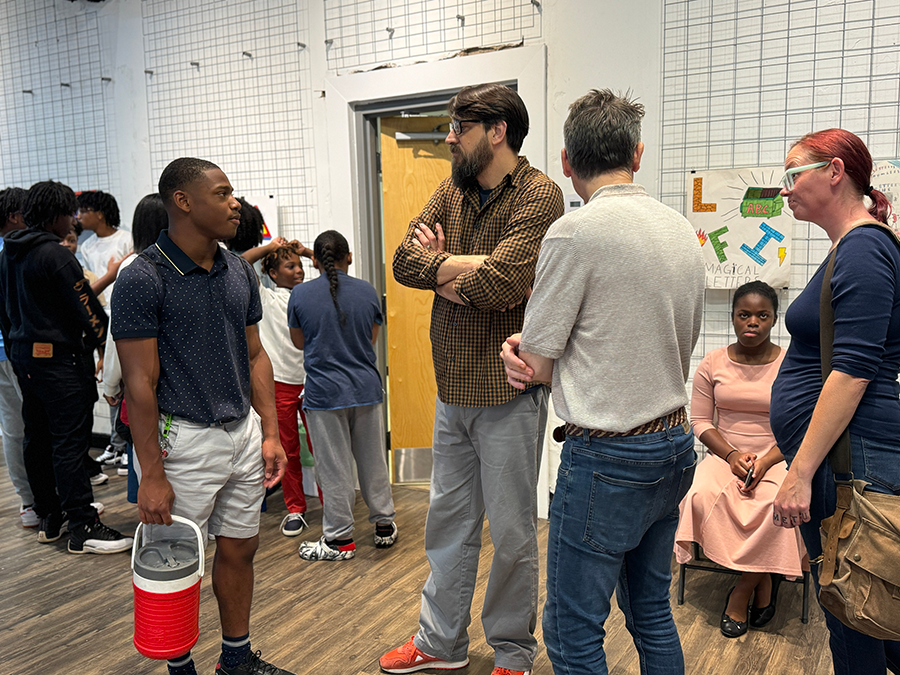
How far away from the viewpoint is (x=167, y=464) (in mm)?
1967

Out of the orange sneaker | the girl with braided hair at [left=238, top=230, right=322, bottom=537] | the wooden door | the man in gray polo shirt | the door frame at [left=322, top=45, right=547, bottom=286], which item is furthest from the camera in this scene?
the wooden door

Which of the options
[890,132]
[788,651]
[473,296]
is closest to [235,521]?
[473,296]

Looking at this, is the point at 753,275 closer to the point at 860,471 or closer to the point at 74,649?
the point at 860,471

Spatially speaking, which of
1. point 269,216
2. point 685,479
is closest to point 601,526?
point 685,479

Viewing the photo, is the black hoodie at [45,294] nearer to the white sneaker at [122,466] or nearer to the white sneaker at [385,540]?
the white sneaker at [122,466]

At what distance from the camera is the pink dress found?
99.7 inches

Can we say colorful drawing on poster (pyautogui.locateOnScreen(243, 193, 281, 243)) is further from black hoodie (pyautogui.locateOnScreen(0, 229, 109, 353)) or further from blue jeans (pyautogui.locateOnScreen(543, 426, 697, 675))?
blue jeans (pyautogui.locateOnScreen(543, 426, 697, 675))

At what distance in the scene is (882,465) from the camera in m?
1.53

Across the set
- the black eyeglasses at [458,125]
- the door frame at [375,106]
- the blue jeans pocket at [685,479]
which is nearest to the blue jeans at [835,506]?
the blue jeans pocket at [685,479]

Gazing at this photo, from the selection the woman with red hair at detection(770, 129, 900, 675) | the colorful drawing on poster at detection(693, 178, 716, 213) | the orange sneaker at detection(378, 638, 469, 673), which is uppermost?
the colorful drawing on poster at detection(693, 178, 716, 213)

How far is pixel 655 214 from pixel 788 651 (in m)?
1.80

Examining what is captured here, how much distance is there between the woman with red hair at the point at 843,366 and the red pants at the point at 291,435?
250 cm

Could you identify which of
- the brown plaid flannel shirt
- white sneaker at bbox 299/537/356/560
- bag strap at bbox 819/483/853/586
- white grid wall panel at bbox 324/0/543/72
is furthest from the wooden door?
bag strap at bbox 819/483/853/586

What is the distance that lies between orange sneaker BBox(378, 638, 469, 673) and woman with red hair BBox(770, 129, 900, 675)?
3.79 feet
